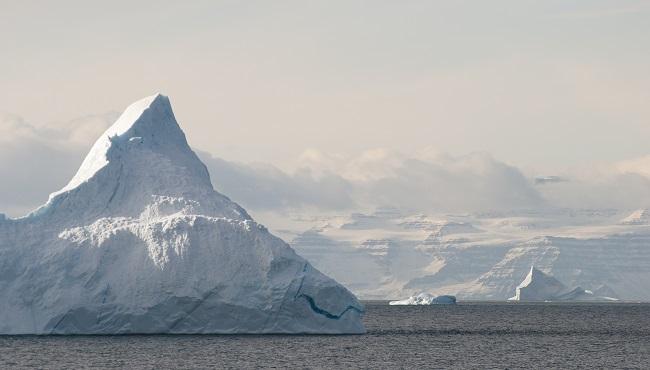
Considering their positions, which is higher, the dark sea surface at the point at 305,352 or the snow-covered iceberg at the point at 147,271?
the snow-covered iceberg at the point at 147,271

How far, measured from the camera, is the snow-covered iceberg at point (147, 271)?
209 ft

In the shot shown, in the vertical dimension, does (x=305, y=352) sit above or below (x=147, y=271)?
below

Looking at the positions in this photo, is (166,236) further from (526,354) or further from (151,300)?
(526,354)

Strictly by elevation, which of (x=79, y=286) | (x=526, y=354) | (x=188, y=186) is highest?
(x=188, y=186)

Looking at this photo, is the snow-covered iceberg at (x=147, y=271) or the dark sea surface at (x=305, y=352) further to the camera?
the snow-covered iceberg at (x=147, y=271)

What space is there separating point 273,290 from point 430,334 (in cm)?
2920

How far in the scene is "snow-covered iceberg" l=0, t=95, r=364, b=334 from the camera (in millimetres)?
63688

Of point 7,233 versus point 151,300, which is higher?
point 7,233

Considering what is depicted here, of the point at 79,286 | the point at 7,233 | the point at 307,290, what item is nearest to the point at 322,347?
the point at 307,290

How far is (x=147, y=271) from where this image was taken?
6397cm

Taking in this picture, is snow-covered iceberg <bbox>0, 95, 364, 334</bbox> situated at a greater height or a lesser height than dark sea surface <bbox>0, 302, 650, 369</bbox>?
greater

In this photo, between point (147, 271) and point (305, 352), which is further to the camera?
point (147, 271)

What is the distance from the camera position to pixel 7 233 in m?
65.9

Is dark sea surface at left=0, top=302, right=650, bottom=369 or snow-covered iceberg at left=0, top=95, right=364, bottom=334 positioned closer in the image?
dark sea surface at left=0, top=302, right=650, bottom=369
